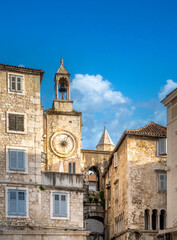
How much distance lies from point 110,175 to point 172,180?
605 inches

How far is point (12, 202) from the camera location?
32312 mm

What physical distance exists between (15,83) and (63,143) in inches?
622

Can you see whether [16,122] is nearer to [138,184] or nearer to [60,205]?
[60,205]

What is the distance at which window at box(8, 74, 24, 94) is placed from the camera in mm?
34844

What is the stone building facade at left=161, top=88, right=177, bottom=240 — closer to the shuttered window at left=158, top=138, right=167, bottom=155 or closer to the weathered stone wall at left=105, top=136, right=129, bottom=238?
the shuttered window at left=158, top=138, right=167, bottom=155

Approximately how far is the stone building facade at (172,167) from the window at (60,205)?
773cm

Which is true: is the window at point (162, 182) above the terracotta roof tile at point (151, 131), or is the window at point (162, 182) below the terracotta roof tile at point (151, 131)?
below

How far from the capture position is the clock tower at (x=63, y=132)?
49219mm

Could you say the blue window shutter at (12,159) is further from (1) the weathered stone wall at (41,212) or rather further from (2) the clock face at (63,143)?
(2) the clock face at (63,143)

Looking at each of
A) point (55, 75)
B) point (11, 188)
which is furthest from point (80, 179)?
point (55, 75)

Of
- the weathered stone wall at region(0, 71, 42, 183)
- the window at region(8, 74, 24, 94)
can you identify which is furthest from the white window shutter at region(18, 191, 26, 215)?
the window at region(8, 74, 24, 94)

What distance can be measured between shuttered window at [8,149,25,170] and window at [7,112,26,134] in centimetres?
150

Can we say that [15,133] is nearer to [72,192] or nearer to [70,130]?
[72,192]

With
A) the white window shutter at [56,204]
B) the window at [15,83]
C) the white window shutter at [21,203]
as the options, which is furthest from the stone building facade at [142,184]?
the window at [15,83]
